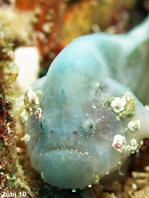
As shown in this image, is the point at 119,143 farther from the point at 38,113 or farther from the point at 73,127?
the point at 38,113

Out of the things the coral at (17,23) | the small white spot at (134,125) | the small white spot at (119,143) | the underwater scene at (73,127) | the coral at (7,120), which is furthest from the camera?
the coral at (17,23)

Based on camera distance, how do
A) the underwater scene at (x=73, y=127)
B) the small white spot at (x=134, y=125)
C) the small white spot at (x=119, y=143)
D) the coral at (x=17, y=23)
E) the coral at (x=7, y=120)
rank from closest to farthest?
the coral at (x=7, y=120) < the underwater scene at (x=73, y=127) < the small white spot at (x=119, y=143) < the small white spot at (x=134, y=125) < the coral at (x=17, y=23)

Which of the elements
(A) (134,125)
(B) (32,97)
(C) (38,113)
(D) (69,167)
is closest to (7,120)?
(C) (38,113)

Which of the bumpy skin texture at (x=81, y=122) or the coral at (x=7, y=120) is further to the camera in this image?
the bumpy skin texture at (x=81, y=122)

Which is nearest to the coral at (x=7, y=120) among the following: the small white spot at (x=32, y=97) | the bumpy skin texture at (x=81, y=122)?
the bumpy skin texture at (x=81, y=122)

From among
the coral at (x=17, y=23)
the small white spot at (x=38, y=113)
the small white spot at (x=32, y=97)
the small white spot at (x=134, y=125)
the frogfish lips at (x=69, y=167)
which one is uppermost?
the coral at (x=17, y=23)

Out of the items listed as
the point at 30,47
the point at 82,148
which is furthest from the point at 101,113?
the point at 30,47

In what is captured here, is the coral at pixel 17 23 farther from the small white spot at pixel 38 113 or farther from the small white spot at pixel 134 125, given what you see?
the small white spot at pixel 134 125

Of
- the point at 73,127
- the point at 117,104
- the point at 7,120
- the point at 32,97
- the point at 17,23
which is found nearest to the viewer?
the point at 7,120

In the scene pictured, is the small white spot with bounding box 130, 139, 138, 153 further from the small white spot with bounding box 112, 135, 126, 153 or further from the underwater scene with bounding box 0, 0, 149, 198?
the small white spot with bounding box 112, 135, 126, 153
